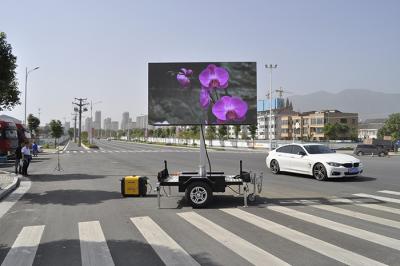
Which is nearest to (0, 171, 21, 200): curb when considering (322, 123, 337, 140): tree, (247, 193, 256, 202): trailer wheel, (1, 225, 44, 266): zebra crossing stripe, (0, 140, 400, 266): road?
(0, 140, 400, 266): road

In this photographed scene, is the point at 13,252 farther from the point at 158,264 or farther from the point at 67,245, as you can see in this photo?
the point at 158,264

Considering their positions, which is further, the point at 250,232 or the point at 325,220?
the point at 325,220

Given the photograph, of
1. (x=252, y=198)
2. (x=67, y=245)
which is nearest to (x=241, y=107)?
(x=252, y=198)

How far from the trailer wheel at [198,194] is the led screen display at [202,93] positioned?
1730 mm

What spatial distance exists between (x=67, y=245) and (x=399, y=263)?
5.08 metres

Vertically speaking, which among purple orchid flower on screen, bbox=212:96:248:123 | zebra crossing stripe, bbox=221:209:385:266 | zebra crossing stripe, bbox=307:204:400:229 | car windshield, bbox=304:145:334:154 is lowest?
zebra crossing stripe, bbox=221:209:385:266

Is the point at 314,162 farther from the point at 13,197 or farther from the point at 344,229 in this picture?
the point at 13,197

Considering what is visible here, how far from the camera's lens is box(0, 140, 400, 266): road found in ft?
21.1

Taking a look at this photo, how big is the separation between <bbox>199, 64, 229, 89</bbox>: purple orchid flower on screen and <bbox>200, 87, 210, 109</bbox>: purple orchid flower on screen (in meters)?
0.12

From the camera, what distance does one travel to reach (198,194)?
11.0m

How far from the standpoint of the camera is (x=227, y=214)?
10.0m

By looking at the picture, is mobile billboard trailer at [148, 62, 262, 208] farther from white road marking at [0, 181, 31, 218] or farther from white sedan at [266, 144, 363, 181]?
white sedan at [266, 144, 363, 181]

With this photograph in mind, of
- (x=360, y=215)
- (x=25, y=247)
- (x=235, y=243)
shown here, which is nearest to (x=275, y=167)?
(x=360, y=215)

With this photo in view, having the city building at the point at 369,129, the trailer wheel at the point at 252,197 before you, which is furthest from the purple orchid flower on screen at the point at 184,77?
the city building at the point at 369,129
